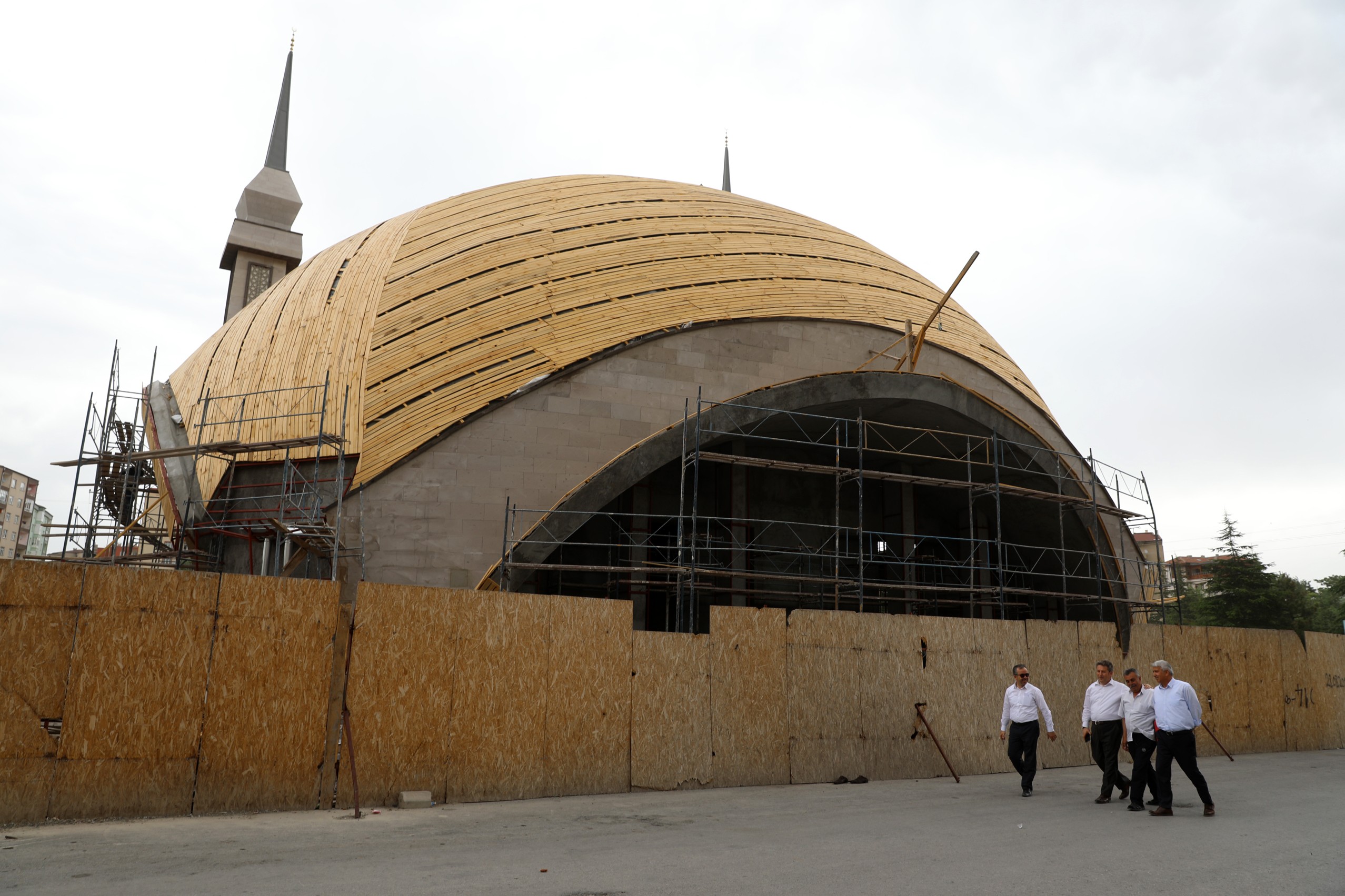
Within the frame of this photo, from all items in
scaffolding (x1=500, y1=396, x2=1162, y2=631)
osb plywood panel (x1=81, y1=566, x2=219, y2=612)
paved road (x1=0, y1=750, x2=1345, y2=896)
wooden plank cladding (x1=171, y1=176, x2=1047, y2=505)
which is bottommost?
paved road (x1=0, y1=750, x2=1345, y2=896)

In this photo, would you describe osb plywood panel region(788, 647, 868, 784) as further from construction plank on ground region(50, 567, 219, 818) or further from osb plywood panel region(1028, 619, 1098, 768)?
construction plank on ground region(50, 567, 219, 818)

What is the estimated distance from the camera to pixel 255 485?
15344 mm

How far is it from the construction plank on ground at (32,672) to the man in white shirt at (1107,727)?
9479 millimetres

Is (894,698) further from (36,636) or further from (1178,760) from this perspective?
(36,636)

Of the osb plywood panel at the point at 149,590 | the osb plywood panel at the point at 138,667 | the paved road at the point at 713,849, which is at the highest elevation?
the osb plywood panel at the point at 149,590

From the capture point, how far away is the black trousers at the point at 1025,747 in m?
9.96

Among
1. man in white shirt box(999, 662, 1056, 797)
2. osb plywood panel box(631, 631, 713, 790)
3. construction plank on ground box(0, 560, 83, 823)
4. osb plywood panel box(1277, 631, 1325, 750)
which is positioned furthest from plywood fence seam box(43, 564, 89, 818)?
osb plywood panel box(1277, 631, 1325, 750)

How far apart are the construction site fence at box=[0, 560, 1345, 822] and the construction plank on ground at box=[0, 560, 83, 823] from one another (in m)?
0.02

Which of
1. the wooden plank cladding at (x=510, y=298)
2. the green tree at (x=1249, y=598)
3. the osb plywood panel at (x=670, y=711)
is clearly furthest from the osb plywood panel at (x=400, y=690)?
the green tree at (x=1249, y=598)

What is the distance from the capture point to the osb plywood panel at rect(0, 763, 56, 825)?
7617mm

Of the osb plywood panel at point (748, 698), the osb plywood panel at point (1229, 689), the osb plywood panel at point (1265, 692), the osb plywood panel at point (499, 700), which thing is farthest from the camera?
the osb plywood panel at point (1265, 692)

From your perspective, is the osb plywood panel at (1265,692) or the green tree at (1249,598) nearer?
the osb plywood panel at (1265,692)

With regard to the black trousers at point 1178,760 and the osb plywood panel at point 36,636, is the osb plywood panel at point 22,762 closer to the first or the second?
the osb plywood panel at point 36,636

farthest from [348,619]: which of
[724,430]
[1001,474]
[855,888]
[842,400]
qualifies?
[1001,474]
